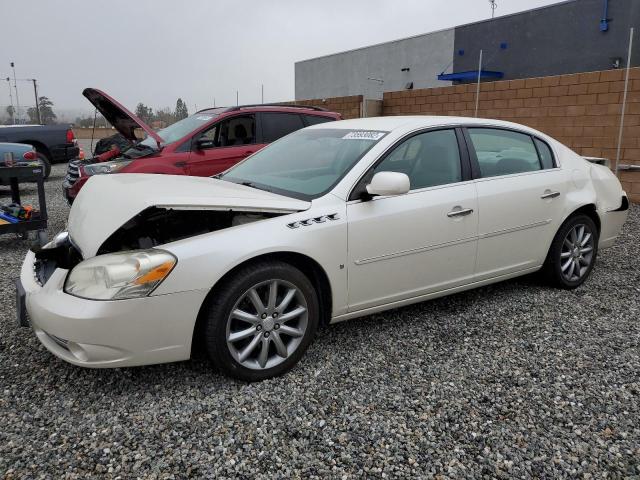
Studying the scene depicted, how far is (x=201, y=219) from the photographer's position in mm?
3176

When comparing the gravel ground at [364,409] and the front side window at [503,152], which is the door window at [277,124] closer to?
the front side window at [503,152]

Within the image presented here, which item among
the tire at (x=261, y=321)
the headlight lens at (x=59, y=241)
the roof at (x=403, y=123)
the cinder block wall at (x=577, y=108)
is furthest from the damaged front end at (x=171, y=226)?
the cinder block wall at (x=577, y=108)

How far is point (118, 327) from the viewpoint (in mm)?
2607

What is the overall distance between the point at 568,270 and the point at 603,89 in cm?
545

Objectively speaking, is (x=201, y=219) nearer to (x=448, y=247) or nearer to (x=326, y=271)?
(x=326, y=271)

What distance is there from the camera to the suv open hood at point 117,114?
600 cm

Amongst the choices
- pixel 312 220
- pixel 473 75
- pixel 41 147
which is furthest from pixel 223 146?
pixel 473 75

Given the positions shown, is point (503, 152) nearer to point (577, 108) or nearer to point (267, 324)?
point (267, 324)

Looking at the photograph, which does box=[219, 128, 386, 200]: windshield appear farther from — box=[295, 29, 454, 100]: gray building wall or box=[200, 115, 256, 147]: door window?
box=[295, 29, 454, 100]: gray building wall

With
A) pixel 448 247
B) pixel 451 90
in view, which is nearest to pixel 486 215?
pixel 448 247

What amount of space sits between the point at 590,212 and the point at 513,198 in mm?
1092

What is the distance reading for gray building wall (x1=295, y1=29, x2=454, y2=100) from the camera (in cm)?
2242

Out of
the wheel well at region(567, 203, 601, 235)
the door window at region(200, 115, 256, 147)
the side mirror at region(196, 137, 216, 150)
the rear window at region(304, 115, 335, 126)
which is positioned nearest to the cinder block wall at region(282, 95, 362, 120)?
the rear window at region(304, 115, 335, 126)

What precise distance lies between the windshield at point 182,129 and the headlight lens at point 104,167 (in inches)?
20.8
